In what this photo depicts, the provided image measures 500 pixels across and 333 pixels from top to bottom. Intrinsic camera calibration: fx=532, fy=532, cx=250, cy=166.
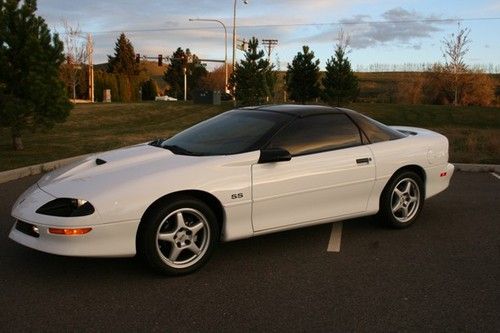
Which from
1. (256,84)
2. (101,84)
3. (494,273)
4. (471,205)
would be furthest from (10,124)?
(101,84)

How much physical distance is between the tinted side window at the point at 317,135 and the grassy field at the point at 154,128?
19.5 feet

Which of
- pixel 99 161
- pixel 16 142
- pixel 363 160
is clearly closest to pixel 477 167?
pixel 363 160

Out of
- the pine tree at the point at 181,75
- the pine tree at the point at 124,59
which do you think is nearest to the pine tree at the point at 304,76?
the pine tree at the point at 124,59

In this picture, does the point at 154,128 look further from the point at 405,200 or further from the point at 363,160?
the point at 363,160

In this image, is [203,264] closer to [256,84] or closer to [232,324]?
[232,324]

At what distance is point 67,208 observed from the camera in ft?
13.2

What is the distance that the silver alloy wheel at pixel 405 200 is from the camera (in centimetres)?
563

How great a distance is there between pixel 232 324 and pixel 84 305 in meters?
1.09

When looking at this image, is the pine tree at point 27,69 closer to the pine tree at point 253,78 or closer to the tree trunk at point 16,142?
the tree trunk at point 16,142

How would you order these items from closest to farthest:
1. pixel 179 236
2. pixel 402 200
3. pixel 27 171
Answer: pixel 179 236 → pixel 402 200 → pixel 27 171

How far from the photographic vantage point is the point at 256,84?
24.6 m

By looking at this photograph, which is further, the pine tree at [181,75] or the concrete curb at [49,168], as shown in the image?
the pine tree at [181,75]

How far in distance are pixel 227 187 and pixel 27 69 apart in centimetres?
894

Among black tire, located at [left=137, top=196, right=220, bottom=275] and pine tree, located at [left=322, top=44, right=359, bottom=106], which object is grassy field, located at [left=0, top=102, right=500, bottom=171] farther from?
black tire, located at [left=137, top=196, right=220, bottom=275]
